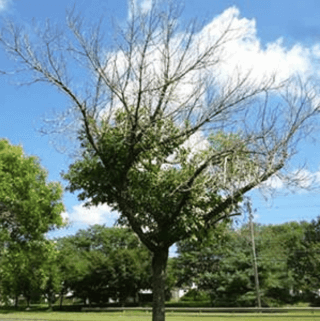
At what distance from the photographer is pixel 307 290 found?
1890 inches

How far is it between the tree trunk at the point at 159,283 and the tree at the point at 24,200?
1554cm

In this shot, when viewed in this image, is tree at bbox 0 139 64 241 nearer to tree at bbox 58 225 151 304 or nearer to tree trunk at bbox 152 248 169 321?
tree trunk at bbox 152 248 169 321

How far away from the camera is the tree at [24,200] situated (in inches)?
1048

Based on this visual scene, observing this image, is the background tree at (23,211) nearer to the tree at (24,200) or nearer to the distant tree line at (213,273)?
the tree at (24,200)

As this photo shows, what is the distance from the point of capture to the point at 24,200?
1067 inches

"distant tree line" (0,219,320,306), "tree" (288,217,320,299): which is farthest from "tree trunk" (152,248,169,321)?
"tree" (288,217,320,299)

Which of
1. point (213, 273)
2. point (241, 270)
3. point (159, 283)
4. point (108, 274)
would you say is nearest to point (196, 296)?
point (213, 273)

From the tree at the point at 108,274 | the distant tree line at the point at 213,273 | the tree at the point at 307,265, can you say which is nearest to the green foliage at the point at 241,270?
the distant tree line at the point at 213,273

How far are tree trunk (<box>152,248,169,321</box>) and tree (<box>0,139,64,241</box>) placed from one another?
15536mm

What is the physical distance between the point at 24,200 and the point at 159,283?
16654 mm

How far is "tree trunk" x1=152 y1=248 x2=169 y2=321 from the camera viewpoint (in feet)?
41.3

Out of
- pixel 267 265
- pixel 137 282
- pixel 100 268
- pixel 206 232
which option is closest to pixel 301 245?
pixel 267 265

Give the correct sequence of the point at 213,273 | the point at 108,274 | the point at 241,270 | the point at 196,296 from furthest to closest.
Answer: the point at 196,296
the point at 108,274
the point at 213,273
the point at 241,270

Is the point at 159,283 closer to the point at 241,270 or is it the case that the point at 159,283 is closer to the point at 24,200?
the point at 24,200
